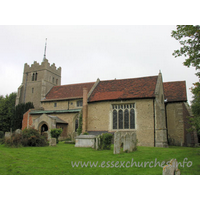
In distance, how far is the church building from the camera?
22641 mm

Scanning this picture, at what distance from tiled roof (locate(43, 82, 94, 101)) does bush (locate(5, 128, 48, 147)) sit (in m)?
16.9

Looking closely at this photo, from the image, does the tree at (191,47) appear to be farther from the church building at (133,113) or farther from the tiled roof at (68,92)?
the tiled roof at (68,92)

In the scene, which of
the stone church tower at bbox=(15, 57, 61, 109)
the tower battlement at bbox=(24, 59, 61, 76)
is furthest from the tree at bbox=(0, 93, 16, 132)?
the tower battlement at bbox=(24, 59, 61, 76)

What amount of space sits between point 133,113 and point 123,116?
1.36 meters

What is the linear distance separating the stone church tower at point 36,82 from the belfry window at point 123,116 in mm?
21158

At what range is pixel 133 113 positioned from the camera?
23.9 metres

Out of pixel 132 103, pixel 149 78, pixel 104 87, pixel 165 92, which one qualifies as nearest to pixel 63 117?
pixel 104 87

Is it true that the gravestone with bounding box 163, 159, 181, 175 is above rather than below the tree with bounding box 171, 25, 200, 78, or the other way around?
below

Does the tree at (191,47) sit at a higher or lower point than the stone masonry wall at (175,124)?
higher

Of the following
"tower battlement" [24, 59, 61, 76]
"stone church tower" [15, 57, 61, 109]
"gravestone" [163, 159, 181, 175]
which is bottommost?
"gravestone" [163, 159, 181, 175]

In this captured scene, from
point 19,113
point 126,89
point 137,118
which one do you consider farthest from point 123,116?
point 19,113

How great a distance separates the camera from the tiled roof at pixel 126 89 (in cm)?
2434

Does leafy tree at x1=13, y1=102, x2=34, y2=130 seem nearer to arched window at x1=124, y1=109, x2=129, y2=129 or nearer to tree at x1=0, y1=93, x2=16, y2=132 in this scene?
tree at x1=0, y1=93, x2=16, y2=132

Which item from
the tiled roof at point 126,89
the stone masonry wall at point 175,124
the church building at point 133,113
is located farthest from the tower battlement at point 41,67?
the stone masonry wall at point 175,124
